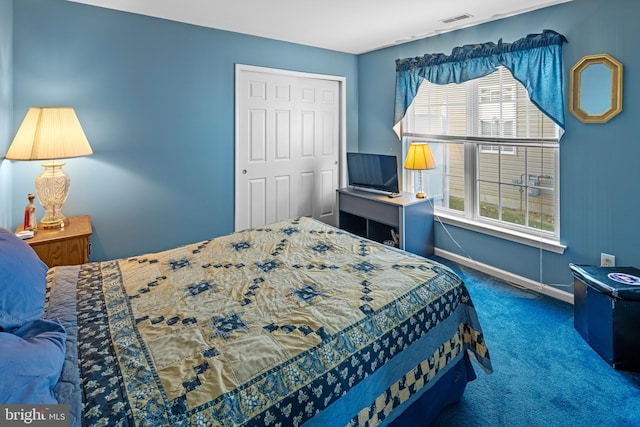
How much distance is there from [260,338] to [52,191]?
226 centimetres

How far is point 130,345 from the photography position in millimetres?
1287

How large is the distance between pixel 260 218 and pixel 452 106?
241cm

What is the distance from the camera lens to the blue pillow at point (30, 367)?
34.5 inches

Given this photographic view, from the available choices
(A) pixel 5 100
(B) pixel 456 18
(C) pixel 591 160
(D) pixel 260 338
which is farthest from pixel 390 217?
(A) pixel 5 100

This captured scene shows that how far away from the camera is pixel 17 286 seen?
1.31 metres

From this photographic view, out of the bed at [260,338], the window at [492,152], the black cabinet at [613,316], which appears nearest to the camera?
the bed at [260,338]

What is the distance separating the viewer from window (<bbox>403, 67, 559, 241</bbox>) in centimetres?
320

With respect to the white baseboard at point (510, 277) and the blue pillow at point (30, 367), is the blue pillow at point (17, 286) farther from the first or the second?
the white baseboard at point (510, 277)

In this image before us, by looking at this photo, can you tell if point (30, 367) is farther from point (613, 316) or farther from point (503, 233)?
point (503, 233)

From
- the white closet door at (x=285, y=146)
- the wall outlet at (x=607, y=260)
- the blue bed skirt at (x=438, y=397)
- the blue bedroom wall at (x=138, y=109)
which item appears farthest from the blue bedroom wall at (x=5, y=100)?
the wall outlet at (x=607, y=260)

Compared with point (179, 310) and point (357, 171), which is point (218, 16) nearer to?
point (357, 171)

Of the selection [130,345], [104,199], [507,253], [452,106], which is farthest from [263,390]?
[452,106]

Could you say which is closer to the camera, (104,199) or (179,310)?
(179,310)

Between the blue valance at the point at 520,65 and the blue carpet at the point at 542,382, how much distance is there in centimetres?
160
